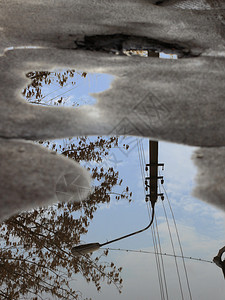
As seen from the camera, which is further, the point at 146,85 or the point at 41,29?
the point at 41,29

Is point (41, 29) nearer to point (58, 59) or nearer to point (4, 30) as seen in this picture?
point (4, 30)

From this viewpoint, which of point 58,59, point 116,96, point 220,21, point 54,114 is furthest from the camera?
point 220,21

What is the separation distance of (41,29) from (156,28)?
1.46 m

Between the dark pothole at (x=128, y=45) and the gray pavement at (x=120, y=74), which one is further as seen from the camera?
the dark pothole at (x=128, y=45)

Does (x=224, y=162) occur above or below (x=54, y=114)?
below

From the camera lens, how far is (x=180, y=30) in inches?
166

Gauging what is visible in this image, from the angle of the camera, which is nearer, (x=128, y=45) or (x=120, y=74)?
(x=120, y=74)

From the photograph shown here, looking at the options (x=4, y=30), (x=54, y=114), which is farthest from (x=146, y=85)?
(x=4, y=30)

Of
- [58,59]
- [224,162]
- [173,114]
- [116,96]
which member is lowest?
[224,162]

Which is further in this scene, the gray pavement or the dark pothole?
the dark pothole

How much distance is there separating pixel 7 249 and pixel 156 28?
11.1 feet

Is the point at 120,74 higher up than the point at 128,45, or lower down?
lower down

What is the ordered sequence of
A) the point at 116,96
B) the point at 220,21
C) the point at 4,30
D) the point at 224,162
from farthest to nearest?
the point at 220,21 → the point at 4,30 → the point at 116,96 → the point at 224,162

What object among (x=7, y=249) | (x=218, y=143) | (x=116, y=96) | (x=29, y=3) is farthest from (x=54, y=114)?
(x=29, y=3)
